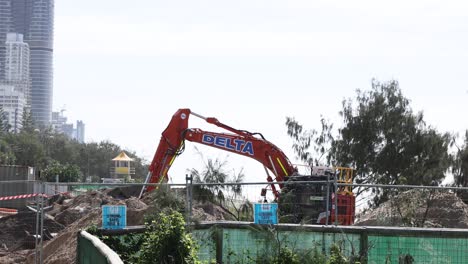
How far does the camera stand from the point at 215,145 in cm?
3081

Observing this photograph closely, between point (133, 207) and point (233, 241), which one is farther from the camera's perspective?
point (133, 207)

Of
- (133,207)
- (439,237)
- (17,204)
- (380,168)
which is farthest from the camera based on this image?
(380,168)

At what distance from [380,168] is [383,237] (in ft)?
150

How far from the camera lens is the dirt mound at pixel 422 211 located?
2062 centimetres

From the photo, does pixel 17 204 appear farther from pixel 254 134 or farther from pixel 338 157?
pixel 338 157

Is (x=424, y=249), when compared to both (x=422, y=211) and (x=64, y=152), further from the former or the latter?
(x=64, y=152)

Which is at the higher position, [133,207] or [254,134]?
[254,134]

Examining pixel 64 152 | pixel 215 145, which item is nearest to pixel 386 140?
pixel 215 145

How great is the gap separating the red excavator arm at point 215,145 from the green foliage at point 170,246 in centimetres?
1883

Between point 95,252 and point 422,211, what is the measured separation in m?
14.8

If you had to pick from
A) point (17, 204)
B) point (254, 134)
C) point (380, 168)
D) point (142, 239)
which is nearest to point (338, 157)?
point (380, 168)

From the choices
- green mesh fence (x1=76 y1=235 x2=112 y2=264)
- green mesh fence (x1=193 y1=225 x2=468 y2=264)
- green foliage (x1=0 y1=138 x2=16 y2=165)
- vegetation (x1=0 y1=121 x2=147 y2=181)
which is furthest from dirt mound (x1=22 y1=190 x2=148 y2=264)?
vegetation (x1=0 y1=121 x2=147 y2=181)

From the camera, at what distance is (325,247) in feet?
39.7

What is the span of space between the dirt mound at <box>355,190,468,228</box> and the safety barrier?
834cm
